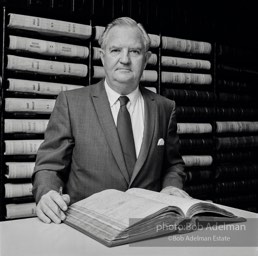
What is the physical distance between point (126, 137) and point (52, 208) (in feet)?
2.27

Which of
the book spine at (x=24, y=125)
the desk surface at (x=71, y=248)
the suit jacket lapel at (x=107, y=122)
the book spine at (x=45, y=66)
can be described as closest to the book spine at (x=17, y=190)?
the book spine at (x=24, y=125)

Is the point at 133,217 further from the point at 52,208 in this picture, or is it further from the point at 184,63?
the point at 184,63

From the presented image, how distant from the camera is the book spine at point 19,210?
2618 mm

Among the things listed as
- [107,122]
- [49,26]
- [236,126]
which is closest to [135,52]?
[107,122]

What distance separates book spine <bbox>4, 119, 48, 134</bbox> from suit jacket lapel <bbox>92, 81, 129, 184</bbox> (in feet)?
2.95

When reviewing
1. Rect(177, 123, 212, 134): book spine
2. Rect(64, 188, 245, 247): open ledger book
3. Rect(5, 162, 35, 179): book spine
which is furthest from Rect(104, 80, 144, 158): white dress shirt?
Rect(177, 123, 212, 134): book spine

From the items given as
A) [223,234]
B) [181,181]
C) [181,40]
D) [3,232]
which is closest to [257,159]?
[181,40]

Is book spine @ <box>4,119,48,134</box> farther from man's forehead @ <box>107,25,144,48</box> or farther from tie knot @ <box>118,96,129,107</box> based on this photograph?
man's forehead @ <box>107,25,144,48</box>

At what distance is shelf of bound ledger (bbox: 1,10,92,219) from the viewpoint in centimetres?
262

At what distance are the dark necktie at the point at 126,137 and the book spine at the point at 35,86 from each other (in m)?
1.04

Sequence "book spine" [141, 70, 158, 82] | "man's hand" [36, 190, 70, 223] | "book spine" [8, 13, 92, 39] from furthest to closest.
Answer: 1. "book spine" [141, 70, 158, 82]
2. "book spine" [8, 13, 92, 39]
3. "man's hand" [36, 190, 70, 223]

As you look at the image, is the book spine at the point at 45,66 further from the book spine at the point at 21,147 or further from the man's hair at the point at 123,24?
the man's hair at the point at 123,24

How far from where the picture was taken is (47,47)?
2.73 metres

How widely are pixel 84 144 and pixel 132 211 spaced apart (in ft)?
2.62
